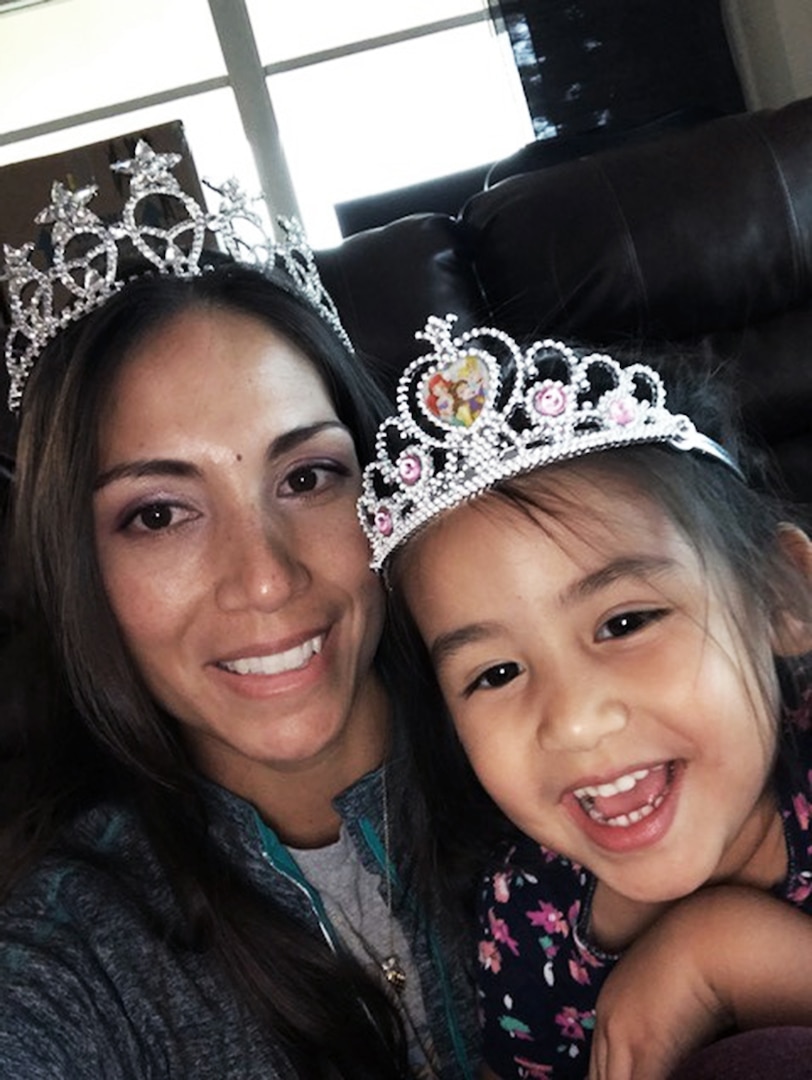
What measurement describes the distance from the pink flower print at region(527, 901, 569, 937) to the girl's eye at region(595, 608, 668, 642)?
1.01 feet

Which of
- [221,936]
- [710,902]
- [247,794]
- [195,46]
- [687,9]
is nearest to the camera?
[710,902]

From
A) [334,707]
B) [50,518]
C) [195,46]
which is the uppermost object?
[195,46]

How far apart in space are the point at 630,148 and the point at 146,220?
4.02 feet

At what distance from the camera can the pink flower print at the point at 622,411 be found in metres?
1.08

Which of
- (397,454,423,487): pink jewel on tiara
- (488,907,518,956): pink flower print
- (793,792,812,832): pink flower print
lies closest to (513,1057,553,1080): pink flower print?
(488,907,518,956): pink flower print

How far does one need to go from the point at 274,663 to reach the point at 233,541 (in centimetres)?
12

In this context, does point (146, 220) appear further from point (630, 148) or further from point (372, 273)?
point (630, 148)

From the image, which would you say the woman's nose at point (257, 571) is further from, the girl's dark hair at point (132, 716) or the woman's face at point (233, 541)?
the girl's dark hair at point (132, 716)

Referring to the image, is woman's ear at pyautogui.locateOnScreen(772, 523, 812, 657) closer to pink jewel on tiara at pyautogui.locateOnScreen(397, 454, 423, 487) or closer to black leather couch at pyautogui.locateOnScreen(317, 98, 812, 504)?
pink jewel on tiara at pyautogui.locateOnScreen(397, 454, 423, 487)

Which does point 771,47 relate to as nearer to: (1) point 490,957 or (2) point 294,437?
(2) point 294,437

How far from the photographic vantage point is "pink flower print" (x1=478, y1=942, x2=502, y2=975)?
117 cm

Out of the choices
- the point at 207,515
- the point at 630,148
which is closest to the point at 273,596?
the point at 207,515

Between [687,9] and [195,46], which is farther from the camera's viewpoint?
[195,46]

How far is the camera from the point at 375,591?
1.18 m
